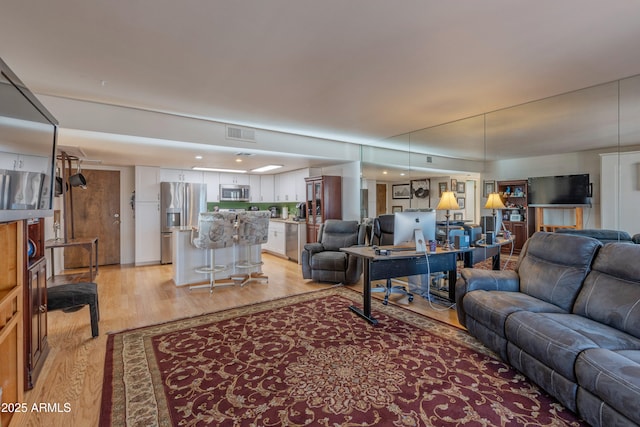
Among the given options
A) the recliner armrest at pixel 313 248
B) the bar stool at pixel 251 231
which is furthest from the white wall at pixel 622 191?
the bar stool at pixel 251 231

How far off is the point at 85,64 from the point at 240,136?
81.7 inches

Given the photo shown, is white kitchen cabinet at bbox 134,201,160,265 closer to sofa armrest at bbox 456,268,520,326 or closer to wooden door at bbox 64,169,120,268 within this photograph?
wooden door at bbox 64,169,120,268

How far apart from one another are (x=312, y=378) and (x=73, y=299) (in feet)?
7.94

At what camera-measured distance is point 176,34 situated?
2.12 metres

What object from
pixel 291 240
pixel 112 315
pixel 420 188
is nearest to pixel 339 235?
pixel 420 188

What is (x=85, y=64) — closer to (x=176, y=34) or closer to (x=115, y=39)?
(x=115, y=39)

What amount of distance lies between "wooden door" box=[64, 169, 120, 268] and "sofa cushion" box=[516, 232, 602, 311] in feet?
24.0

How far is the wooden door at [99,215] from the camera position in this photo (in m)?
5.98

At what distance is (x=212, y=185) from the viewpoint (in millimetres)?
7324

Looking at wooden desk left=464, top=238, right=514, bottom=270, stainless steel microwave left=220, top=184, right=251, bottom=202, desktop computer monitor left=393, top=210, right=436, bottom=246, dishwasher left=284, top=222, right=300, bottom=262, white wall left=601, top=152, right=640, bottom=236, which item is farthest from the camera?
stainless steel microwave left=220, top=184, right=251, bottom=202

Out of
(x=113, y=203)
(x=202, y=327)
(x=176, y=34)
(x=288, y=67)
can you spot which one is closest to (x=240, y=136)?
(x=288, y=67)

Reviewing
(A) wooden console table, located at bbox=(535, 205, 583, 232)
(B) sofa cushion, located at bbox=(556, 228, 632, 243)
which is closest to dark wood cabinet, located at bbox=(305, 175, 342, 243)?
(A) wooden console table, located at bbox=(535, 205, 583, 232)

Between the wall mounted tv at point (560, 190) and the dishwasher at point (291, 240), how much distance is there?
4402 mm

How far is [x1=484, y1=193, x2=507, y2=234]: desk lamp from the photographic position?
4035 millimetres
